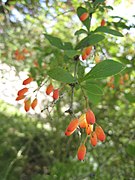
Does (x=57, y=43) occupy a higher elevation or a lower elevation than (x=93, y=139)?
higher

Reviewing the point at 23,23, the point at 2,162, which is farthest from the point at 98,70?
the point at 2,162

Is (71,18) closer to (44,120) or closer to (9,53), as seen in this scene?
(9,53)

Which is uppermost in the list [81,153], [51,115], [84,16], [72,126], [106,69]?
[84,16]

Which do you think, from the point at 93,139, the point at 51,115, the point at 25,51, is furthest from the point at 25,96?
the point at 51,115

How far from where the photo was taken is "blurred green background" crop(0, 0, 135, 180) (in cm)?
222

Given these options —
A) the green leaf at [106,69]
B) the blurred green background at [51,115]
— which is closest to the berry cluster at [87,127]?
the green leaf at [106,69]

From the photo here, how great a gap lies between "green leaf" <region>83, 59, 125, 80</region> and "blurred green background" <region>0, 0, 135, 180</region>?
801 mm

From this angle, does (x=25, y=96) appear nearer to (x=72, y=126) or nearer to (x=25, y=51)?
(x=72, y=126)

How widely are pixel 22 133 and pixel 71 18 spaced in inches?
78.1

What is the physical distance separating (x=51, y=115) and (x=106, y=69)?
279 centimetres

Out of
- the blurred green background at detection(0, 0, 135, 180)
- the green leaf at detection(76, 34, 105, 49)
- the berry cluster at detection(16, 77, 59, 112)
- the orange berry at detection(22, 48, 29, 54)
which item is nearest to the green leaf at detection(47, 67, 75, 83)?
the green leaf at detection(76, 34, 105, 49)

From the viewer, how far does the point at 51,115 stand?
3621 mm

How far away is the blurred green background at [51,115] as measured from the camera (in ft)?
7.27

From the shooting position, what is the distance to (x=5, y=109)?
4363 mm
